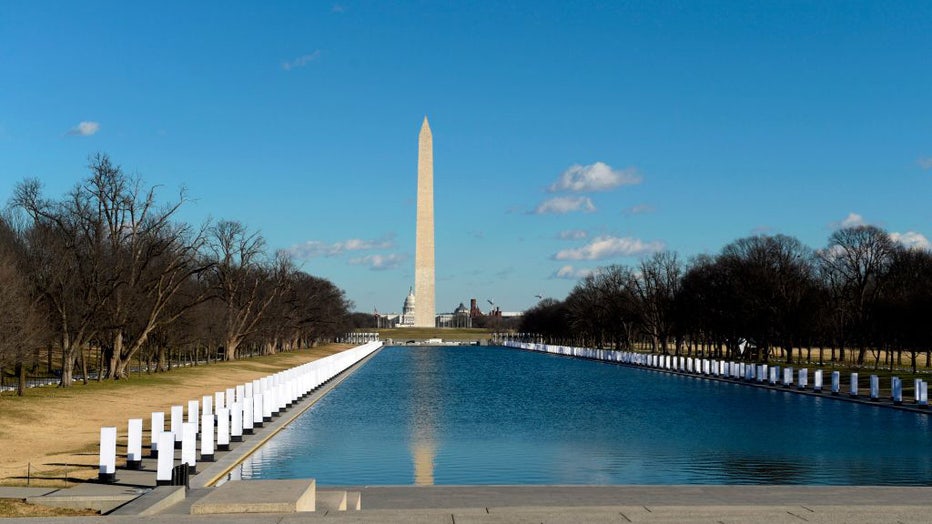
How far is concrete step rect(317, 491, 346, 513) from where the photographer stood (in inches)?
635

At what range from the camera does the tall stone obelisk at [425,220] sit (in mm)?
138875

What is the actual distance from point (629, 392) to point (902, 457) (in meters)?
29.6

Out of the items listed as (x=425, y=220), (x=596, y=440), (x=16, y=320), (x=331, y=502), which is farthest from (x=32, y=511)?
(x=425, y=220)

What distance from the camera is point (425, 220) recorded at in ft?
474

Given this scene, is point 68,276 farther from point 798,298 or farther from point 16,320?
point 798,298

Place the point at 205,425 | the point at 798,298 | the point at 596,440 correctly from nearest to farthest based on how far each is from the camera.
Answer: the point at 205,425 < the point at 596,440 < the point at 798,298

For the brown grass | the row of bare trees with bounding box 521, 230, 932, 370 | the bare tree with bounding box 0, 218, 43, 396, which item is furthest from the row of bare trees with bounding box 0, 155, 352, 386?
the row of bare trees with bounding box 521, 230, 932, 370

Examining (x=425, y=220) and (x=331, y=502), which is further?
(x=425, y=220)

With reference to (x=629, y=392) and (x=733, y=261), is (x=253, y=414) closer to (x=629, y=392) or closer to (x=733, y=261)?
(x=629, y=392)

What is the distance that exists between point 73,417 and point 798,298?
228ft

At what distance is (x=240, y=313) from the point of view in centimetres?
9425

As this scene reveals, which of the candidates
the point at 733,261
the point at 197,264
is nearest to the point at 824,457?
the point at 197,264

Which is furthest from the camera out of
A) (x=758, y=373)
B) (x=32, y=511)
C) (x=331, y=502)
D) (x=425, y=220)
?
(x=425, y=220)

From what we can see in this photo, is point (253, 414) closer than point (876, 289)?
Yes
